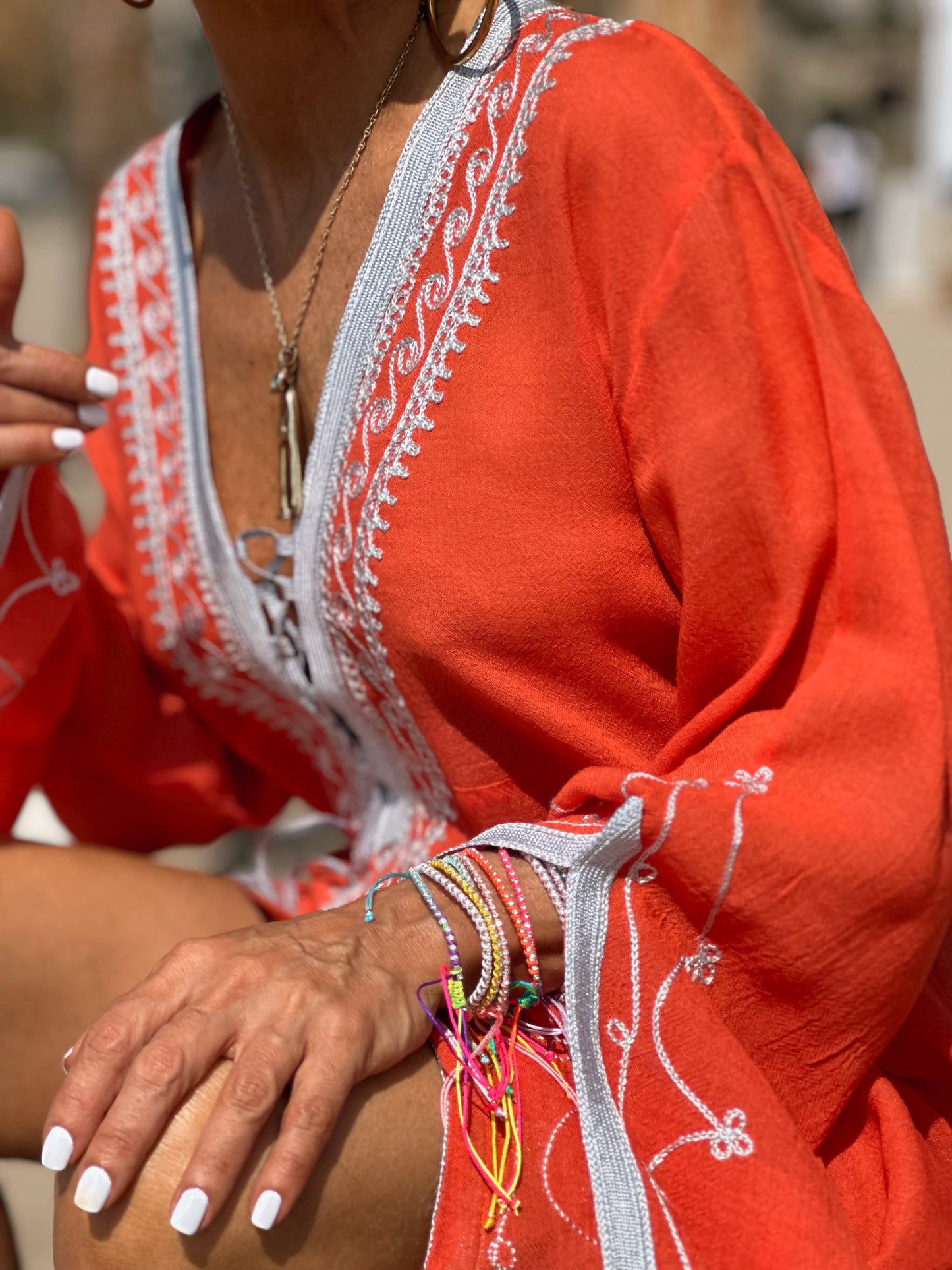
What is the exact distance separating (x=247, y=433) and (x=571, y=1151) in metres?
0.78

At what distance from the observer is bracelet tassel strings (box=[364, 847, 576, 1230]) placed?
95 centimetres

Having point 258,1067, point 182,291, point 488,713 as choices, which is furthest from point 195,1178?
point 182,291

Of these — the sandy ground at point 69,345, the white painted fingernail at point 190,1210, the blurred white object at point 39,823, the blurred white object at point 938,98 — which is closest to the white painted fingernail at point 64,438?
the white painted fingernail at point 190,1210

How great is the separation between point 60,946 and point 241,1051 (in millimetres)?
426

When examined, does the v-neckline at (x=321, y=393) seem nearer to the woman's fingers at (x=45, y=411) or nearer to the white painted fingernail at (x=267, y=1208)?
the woman's fingers at (x=45, y=411)

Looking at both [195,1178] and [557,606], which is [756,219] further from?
[195,1178]

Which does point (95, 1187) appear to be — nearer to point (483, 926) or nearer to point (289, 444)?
point (483, 926)

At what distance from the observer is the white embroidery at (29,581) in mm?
1339

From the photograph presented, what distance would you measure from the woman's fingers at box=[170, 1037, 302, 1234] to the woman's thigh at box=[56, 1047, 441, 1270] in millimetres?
18

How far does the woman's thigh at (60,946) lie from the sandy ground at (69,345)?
286mm

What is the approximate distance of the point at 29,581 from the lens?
53.7 inches

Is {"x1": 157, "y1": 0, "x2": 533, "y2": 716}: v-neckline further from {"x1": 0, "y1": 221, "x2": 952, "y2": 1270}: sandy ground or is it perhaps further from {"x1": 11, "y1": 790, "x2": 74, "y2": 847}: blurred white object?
{"x1": 11, "y1": 790, "x2": 74, "y2": 847}: blurred white object

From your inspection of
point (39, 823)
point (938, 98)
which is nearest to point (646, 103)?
point (39, 823)

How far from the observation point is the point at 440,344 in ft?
3.56
